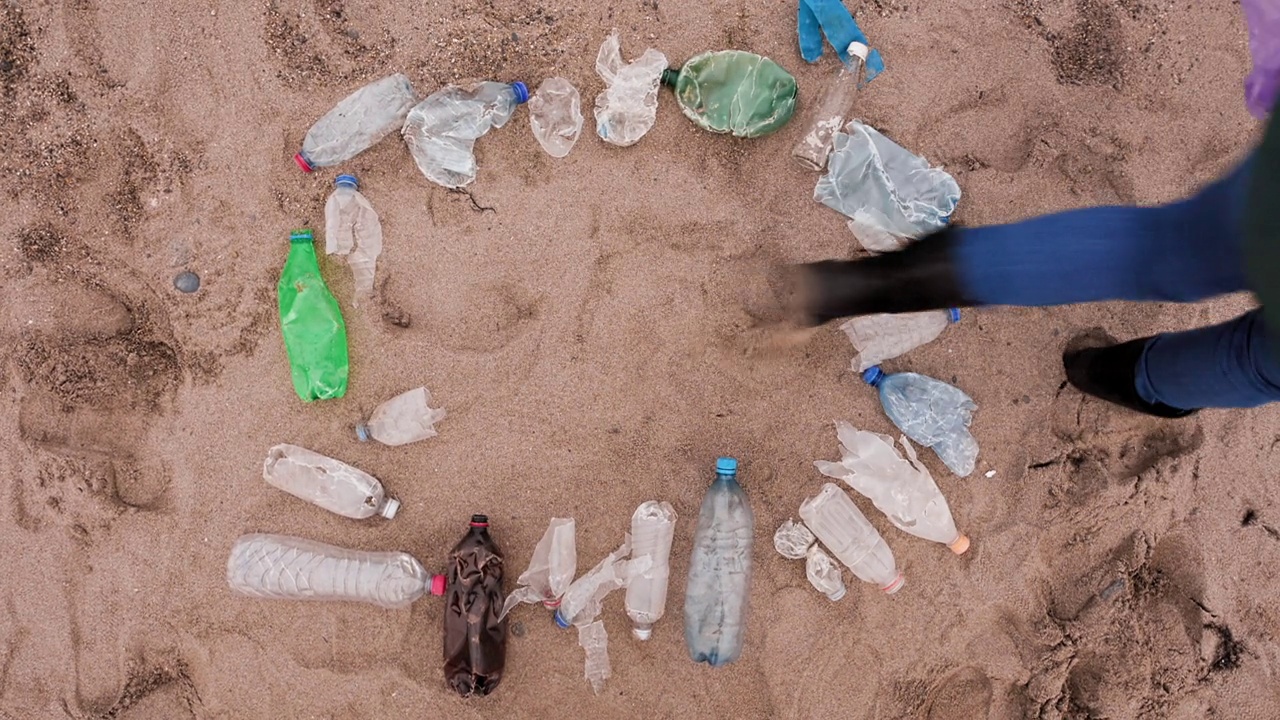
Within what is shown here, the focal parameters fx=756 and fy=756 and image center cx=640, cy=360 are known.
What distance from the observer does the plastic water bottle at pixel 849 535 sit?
2.51 m

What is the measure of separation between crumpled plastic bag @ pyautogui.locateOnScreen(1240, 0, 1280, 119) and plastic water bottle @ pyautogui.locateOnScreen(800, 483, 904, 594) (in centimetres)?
153

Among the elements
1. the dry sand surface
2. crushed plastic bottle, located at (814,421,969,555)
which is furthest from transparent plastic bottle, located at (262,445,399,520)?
crushed plastic bottle, located at (814,421,969,555)

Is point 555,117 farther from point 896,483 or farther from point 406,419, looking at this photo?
point 896,483

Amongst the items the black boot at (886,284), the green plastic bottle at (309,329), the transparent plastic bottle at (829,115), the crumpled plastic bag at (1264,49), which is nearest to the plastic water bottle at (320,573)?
the green plastic bottle at (309,329)

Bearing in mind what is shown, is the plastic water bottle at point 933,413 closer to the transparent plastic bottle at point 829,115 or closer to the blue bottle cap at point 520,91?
the transparent plastic bottle at point 829,115

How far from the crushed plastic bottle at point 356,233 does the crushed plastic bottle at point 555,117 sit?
2.03 ft

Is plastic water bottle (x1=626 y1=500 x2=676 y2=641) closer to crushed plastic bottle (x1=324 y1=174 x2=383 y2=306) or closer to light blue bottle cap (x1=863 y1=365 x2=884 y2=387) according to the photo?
light blue bottle cap (x1=863 y1=365 x2=884 y2=387)

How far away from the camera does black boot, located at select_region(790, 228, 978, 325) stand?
1915 millimetres

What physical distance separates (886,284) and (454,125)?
1.48 m

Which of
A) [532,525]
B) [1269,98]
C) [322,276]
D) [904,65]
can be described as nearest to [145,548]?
[322,276]

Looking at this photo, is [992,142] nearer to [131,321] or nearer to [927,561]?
[927,561]

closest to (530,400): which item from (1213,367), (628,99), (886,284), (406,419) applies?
(406,419)

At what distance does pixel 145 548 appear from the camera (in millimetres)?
2533

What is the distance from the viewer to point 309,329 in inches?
98.0
